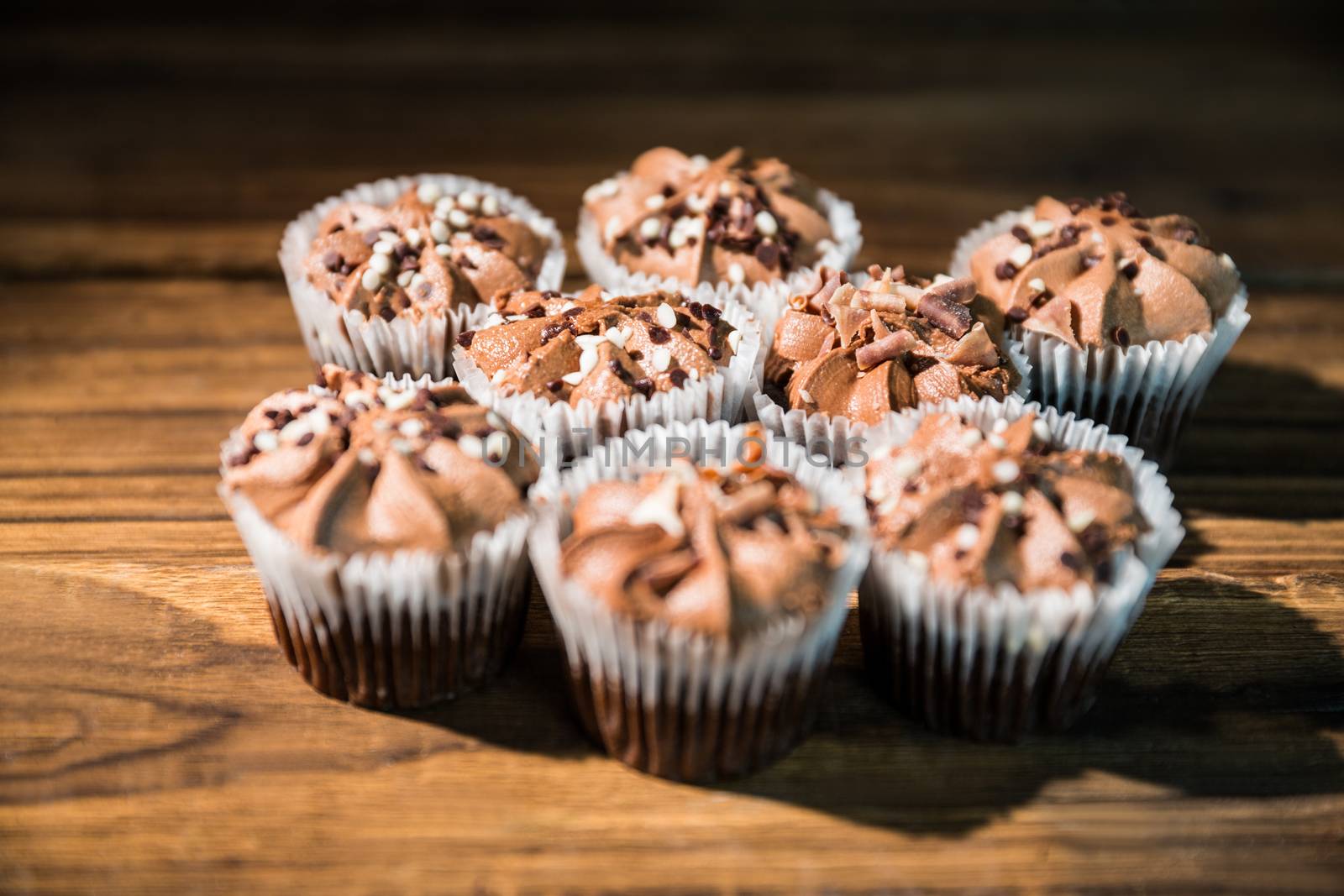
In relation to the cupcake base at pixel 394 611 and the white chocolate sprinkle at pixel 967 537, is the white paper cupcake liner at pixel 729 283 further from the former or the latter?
the white chocolate sprinkle at pixel 967 537

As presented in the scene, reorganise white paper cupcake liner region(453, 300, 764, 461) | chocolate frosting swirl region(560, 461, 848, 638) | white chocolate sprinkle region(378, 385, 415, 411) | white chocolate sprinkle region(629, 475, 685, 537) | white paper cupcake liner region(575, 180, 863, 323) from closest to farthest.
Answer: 1. chocolate frosting swirl region(560, 461, 848, 638)
2. white chocolate sprinkle region(629, 475, 685, 537)
3. white chocolate sprinkle region(378, 385, 415, 411)
4. white paper cupcake liner region(453, 300, 764, 461)
5. white paper cupcake liner region(575, 180, 863, 323)

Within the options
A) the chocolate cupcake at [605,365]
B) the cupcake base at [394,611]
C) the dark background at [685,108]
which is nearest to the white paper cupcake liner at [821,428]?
the chocolate cupcake at [605,365]

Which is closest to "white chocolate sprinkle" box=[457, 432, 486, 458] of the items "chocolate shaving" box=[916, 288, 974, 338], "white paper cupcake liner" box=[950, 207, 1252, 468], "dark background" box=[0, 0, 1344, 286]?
"chocolate shaving" box=[916, 288, 974, 338]

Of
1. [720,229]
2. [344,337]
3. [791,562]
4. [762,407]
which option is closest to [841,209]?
[720,229]

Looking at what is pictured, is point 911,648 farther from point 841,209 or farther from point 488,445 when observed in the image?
point 841,209

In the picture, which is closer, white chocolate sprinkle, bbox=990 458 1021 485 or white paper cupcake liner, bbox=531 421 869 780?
white paper cupcake liner, bbox=531 421 869 780

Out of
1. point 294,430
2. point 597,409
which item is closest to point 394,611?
point 294,430

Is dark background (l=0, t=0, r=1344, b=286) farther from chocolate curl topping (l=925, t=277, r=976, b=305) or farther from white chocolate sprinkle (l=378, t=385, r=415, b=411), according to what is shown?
white chocolate sprinkle (l=378, t=385, r=415, b=411)
